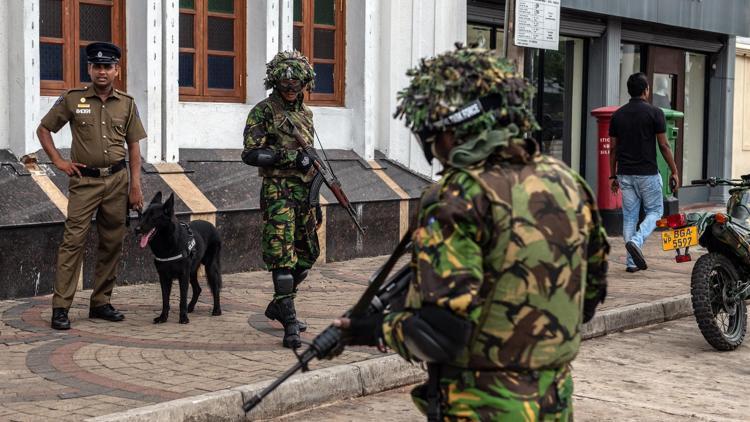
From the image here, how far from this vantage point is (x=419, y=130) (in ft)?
10.1

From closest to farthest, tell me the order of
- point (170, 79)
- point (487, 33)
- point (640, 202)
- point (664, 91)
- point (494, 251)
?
1. point (494, 251)
2. point (170, 79)
3. point (640, 202)
4. point (487, 33)
5. point (664, 91)

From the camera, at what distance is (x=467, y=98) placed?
9.85ft

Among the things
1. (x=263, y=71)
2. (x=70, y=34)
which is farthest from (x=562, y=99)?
(x=70, y=34)

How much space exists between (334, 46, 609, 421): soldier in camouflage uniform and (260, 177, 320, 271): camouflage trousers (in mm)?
4057

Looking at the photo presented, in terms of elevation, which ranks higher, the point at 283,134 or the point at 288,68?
the point at 288,68

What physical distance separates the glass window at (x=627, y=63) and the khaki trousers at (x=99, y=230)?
37.5 feet

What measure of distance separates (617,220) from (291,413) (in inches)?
367

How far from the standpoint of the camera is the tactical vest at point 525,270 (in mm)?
2914

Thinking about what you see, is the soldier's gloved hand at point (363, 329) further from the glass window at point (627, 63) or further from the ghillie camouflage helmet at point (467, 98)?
the glass window at point (627, 63)

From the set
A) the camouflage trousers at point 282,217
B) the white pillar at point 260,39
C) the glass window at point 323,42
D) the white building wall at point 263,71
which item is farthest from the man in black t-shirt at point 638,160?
the camouflage trousers at point 282,217

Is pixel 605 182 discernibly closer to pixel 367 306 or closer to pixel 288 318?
pixel 288 318

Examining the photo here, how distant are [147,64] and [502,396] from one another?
808cm

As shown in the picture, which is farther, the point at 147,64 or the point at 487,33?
the point at 487,33

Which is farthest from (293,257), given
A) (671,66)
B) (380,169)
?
(671,66)
